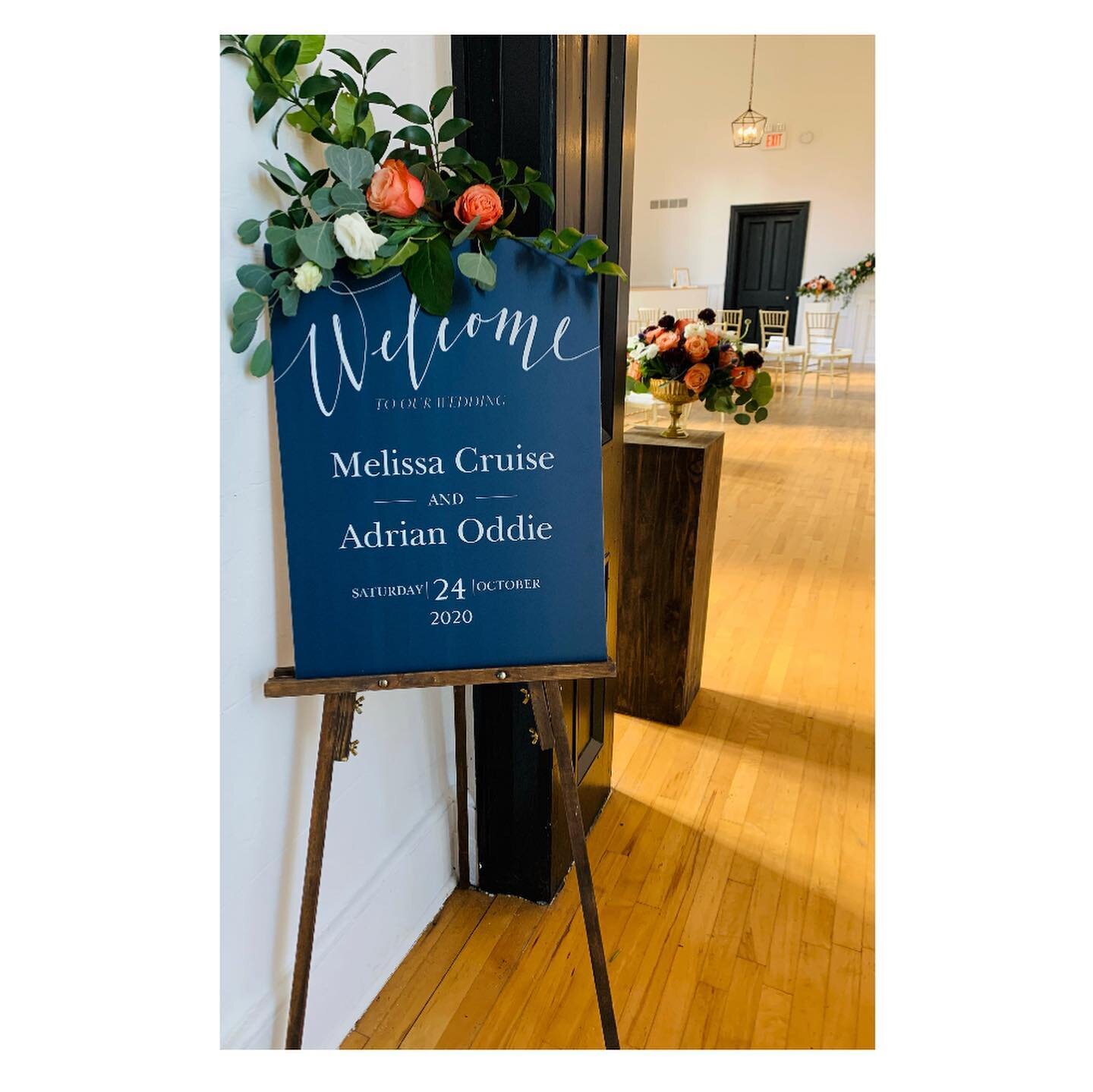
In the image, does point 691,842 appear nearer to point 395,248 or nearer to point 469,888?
point 469,888

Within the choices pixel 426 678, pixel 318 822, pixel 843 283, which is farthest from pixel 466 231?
pixel 843 283

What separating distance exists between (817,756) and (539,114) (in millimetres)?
2038

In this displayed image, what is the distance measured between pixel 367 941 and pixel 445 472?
101cm

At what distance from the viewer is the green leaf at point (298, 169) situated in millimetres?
1155

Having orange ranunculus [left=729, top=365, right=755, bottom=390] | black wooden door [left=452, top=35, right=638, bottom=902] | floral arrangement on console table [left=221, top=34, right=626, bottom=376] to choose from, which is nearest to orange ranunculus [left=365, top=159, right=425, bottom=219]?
floral arrangement on console table [left=221, top=34, right=626, bottom=376]

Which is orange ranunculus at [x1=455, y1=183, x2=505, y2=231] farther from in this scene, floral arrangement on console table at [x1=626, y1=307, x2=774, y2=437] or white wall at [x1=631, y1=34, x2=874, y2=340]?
white wall at [x1=631, y1=34, x2=874, y2=340]

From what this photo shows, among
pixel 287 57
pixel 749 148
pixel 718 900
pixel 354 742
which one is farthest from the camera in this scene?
pixel 749 148

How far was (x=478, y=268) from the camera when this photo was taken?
1192mm

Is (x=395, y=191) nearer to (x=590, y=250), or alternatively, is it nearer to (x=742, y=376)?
(x=590, y=250)

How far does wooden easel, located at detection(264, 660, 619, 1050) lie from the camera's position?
126 centimetres

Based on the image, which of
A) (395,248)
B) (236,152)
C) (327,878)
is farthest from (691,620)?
(236,152)

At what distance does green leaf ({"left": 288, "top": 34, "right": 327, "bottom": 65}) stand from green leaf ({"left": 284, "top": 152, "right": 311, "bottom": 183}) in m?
0.14

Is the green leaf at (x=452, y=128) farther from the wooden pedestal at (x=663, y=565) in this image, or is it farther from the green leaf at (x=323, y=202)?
the wooden pedestal at (x=663, y=565)

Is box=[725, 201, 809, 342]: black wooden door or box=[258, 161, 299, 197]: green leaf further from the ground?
box=[725, 201, 809, 342]: black wooden door
